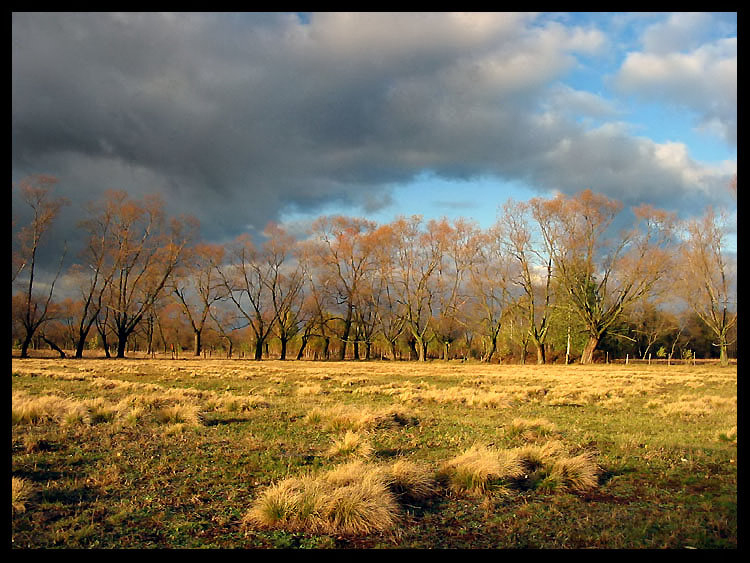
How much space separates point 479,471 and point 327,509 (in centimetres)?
249

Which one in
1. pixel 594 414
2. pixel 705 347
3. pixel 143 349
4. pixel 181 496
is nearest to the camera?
pixel 181 496

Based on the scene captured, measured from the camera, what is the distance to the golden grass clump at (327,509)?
538 centimetres

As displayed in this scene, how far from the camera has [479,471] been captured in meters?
6.91

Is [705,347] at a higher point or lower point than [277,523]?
lower

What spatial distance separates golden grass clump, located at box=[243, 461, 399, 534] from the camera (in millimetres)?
5383

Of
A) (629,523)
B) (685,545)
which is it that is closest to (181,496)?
(629,523)

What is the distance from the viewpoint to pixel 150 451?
28.7 ft

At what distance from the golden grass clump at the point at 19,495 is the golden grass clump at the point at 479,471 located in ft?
17.9

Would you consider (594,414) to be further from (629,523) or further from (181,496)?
(181,496)

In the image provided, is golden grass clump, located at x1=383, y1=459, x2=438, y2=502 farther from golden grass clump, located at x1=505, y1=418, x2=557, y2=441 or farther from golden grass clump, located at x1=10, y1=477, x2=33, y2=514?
golden grass clump, located at x1=10, y1=477, x2=33, y2=514

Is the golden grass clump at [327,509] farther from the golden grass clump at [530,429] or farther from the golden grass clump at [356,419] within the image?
the golden grass clump at [530,429]

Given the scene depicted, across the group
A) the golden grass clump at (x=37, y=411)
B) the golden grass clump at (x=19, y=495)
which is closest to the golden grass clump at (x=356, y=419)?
the golden grass clump at (x=37, y=411)
